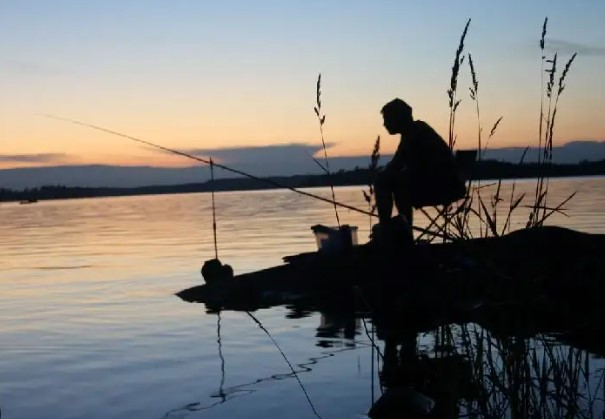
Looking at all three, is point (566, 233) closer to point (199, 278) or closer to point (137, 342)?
point (137, 342)

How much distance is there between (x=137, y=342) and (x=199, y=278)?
19.0 ft

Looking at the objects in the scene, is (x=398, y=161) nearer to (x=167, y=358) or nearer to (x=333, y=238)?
(x=333, y=238)

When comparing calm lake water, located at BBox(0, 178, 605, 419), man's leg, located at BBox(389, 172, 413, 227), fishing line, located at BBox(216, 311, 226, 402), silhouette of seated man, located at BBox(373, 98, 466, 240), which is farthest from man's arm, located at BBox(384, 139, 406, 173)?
fishing line, located at BBox(216, 311, 226, 402)

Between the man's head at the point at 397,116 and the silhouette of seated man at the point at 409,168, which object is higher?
the man's head at the point at 397,116

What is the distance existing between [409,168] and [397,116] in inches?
24.0

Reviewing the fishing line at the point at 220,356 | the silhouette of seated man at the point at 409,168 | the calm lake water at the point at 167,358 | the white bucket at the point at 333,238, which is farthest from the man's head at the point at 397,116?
the fishing line at the point at 220,356

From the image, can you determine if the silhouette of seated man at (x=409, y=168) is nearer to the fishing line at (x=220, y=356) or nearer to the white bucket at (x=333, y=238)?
the white bucket at (x=333, y=238)

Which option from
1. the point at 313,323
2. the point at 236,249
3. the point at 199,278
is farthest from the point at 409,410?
the point at 236,249

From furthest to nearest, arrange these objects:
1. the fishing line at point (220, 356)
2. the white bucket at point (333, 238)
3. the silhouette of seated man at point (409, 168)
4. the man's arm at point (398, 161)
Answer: the white bucket at point (333, 238) → the man's arm at point (398, 161) → the silhouette of seated man at point (409, 168) → the fishing line at point (220, 356)

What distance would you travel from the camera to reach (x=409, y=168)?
8.62m

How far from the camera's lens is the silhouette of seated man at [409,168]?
8477 mm

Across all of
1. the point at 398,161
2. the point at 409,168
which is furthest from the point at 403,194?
the point at 398,161

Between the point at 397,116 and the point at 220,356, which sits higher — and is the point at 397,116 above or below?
above

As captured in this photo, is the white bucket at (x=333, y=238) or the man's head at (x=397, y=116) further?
the white bucket at (x=333, y=238)
